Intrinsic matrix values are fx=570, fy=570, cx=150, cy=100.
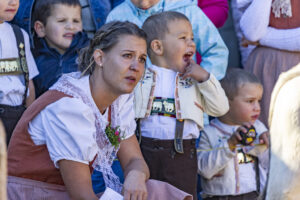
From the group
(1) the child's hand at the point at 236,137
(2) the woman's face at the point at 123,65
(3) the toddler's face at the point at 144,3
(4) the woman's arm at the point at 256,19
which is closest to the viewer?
(2) the woman's face at the point at 123,65

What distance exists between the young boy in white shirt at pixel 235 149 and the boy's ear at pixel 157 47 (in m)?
0.82

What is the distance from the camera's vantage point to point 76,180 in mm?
3020

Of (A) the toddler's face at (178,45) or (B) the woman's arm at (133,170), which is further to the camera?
(A) the toddler's face at (178,45)

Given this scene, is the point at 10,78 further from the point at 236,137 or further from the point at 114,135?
the point at 236,137

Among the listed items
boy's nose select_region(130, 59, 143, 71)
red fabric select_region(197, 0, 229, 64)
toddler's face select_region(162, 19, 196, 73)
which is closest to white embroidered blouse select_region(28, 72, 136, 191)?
boy's nose select_region(130, 59, 143, 71)

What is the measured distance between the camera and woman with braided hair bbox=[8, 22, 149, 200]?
3043 mm

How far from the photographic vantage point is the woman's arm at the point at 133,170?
3.13 metres

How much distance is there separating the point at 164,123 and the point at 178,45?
568 millimetres

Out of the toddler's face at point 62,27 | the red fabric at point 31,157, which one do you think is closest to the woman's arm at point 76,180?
the red fabric at point 31,157

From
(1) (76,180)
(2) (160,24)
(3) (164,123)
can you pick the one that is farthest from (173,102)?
(1) (76,180)

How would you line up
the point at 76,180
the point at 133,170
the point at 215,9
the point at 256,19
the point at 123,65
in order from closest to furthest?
the point at 76,180, the point at 133,170, the point at 123,65, the point at 256,19, the point at 215,9

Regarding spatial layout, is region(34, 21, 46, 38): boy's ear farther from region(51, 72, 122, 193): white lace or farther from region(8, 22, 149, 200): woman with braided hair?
region(51, 72, 122, 193): white lace

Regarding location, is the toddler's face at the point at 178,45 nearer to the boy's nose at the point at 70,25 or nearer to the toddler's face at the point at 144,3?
the toddler's face at the point at 144,3

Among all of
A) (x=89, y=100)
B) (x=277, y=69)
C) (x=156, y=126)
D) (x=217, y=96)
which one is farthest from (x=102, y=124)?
(x=277, y=69)
